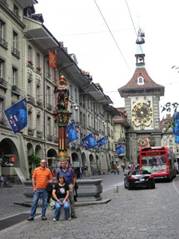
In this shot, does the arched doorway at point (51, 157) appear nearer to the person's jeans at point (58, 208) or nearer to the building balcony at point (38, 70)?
the building balcony at point (38, 70)

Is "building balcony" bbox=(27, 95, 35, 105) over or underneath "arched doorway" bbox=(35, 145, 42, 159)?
over

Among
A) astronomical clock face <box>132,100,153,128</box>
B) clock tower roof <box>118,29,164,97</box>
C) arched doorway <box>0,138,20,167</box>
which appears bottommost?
arched doorway <box>0,138,20,167</box>

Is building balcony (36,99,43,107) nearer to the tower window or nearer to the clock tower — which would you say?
the clock tower

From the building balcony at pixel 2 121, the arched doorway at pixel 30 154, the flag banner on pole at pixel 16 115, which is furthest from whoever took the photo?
the arched doorway at pixel 30 154

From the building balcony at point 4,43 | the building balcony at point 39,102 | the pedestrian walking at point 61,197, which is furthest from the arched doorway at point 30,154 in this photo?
the pedestrian walking at point 61,197

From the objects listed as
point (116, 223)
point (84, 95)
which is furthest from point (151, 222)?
point (84, 95)

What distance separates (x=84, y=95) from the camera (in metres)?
68.4

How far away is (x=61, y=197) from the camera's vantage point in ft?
47.6

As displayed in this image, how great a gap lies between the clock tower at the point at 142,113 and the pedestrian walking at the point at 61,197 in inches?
4194

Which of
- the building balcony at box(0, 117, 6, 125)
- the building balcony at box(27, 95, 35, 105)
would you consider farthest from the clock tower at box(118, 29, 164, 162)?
the building balcony at box(0, 117, 6, 125)

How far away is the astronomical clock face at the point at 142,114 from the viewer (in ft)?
397

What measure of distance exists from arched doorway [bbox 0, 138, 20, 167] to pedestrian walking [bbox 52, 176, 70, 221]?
77.2 feet

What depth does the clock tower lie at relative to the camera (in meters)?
121

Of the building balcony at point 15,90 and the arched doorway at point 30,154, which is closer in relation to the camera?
the building balcony at point 15,90
